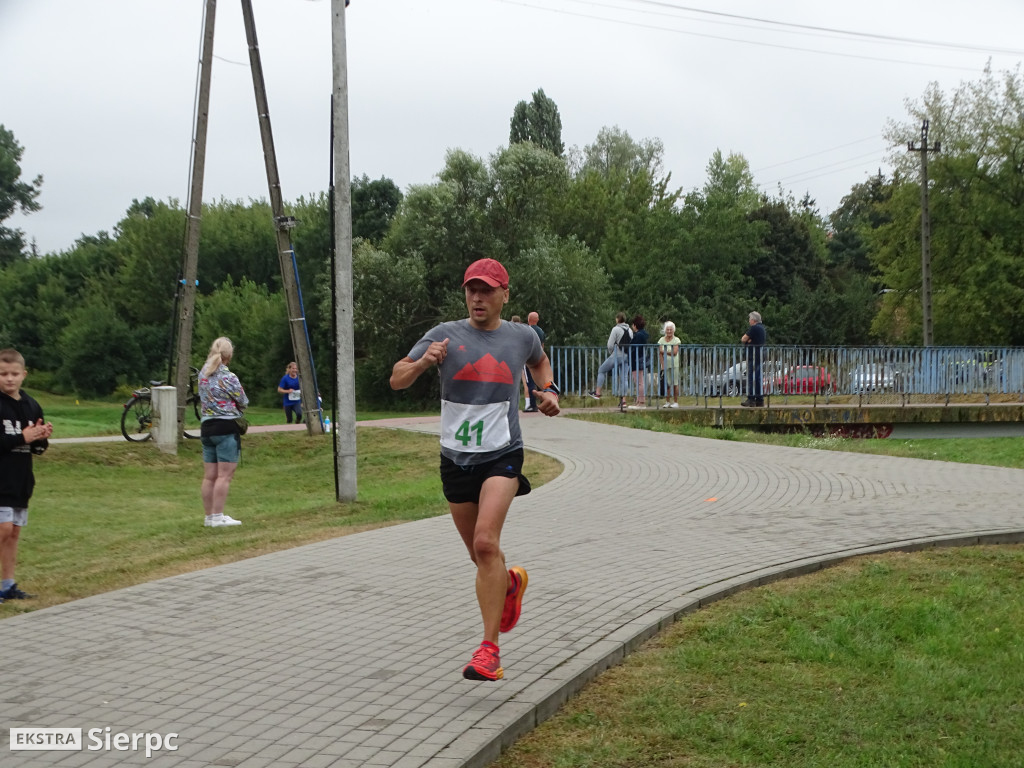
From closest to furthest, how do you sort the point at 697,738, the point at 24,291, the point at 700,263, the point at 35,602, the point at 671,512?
the point at 697,738 < the point at 35,602 < the point at 671,512 < the point at 700,263 < the point at 24,291

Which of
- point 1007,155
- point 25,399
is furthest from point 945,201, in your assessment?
point 25,399

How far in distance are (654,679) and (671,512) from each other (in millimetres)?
5631

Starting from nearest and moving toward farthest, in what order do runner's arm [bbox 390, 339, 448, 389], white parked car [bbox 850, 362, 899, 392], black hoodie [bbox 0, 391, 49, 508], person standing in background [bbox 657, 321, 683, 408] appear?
1. runner's arm [bbox 390, 339, 448, 389]
2. black hoodie [bbox 0, 391, 49, 508]
3. person standing in background [bbox 657, 321, 683, 408]
4. white parked car [bbox 850, 362, 899, 392]

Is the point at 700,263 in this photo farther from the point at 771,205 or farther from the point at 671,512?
the point at 671,512

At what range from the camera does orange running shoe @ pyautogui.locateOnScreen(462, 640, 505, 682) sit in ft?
16.3

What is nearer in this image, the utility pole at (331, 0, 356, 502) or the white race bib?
the white race bib

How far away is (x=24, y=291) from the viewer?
66.9m

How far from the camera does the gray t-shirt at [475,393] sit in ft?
17.4

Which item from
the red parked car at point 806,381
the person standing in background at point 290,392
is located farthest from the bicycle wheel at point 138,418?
the red parked car at point 806,381

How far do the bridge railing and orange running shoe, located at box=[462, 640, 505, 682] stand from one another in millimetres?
17822

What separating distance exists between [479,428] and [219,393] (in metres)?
6.46

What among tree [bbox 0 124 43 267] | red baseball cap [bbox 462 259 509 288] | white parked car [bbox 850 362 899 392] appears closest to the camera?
red baseball cap [bbox 462 259 509 288]

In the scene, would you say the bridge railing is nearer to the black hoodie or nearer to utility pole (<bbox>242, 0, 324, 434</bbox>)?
utility pole (<bbox>242, 0, 324, 434</bbox>)

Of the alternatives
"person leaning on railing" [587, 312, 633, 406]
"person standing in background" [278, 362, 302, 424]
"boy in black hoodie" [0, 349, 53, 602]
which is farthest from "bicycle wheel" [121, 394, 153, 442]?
"boy in black hoodie" [0, 349, 53, 602]
